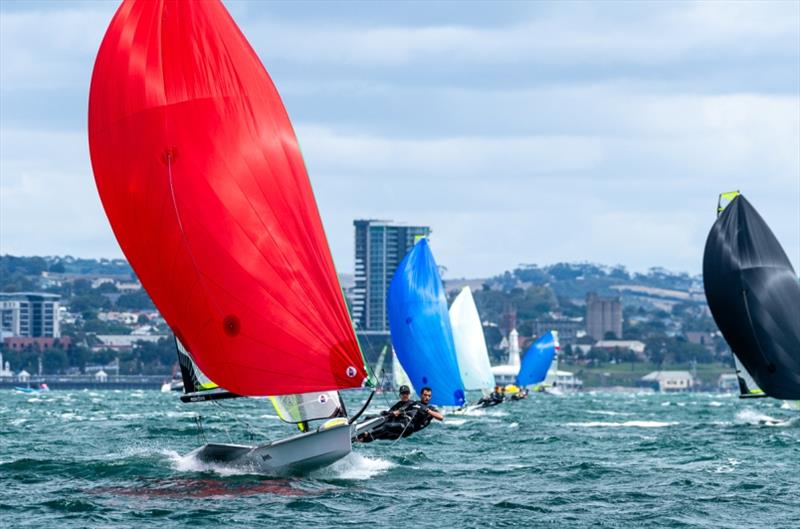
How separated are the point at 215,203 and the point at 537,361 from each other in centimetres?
7662

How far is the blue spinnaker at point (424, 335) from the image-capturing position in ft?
156

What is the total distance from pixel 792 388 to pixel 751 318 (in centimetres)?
219

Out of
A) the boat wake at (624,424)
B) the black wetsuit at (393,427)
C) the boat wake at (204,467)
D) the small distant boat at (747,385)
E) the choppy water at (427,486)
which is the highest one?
the small distant boat at (747,385)

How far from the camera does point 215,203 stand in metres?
24.5

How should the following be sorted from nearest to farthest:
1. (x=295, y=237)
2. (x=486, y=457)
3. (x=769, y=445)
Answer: (x=295, y=237), (x=486, y=457), (x=769, y=445)

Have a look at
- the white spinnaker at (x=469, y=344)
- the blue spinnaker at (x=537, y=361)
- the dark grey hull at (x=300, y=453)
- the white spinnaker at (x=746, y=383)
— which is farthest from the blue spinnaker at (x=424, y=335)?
the blue spinnaker at (x=537, y=361)

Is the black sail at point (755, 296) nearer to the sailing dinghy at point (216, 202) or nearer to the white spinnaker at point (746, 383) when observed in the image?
the white spinnaker at point (746, 383)

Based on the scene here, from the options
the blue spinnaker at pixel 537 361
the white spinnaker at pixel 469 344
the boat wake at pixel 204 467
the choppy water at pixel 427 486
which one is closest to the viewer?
the choppy water at pixel 427 486

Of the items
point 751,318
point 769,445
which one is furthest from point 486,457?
point 751,318

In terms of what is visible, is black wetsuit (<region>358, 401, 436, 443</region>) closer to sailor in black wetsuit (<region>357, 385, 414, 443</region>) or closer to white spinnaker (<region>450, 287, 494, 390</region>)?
sailor in black wetsuit (<region>357, 385, 414, 443</region>)

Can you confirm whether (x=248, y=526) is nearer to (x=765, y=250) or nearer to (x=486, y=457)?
(x=486, y=457)

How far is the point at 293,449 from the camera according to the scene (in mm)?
25719

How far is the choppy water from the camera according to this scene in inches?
878

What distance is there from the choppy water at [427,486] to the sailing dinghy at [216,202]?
210cm
